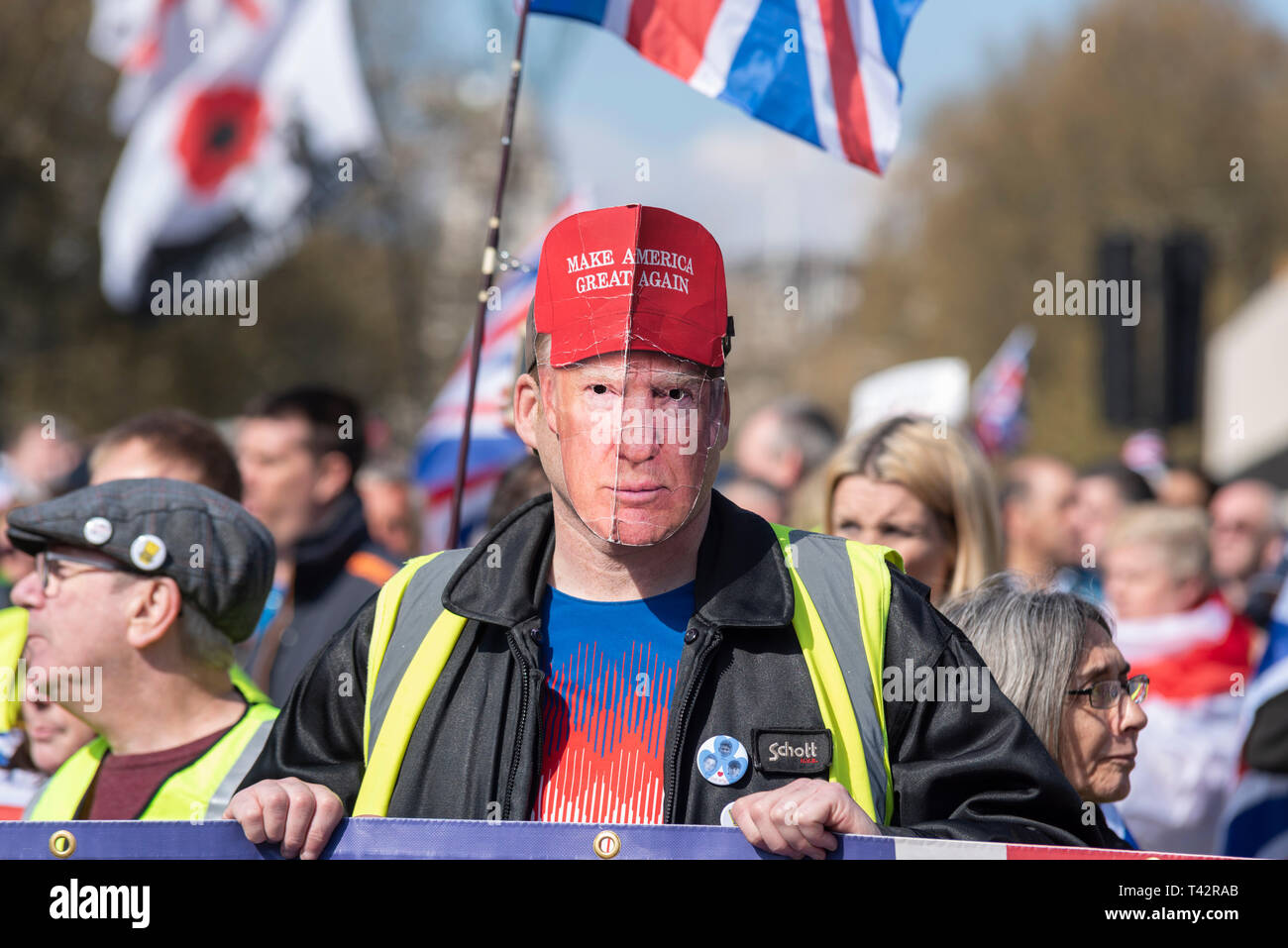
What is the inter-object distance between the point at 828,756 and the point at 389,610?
2.49ft

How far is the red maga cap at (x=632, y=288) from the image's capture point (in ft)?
8.45

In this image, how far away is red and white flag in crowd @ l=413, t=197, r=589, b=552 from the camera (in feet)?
20.8

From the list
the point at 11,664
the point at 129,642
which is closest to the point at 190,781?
the point at 129,642

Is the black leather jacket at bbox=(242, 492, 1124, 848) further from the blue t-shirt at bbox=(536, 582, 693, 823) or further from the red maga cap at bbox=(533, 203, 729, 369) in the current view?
the red maga cap at bbox=(533, 203, 729, 369)

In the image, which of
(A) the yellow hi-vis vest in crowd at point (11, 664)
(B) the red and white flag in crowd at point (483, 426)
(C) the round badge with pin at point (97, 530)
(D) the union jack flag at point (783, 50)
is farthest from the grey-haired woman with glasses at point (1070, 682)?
(B) the red and white flag in crowd at point (483, 426)

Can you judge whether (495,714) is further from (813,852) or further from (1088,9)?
(1088,9)

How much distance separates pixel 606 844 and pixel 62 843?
0.76m

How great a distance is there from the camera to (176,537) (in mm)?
3348

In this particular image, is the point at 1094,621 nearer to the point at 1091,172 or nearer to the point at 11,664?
the point at 11,664

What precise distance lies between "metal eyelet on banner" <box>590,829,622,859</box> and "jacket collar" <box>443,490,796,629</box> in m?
0.43

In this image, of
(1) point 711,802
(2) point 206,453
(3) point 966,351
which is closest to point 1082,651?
(1) point 711,802

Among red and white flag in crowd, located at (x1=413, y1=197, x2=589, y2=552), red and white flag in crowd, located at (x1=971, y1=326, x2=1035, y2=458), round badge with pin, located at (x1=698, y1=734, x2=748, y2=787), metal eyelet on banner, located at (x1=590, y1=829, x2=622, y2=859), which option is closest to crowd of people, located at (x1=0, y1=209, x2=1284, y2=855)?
round badge with pin, located at (x1=698, y1=734, x2=748, y2=787)

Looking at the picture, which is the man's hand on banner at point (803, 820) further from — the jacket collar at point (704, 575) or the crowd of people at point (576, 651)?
the jacket collar at point (704, 575)

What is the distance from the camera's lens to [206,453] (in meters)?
4.31
